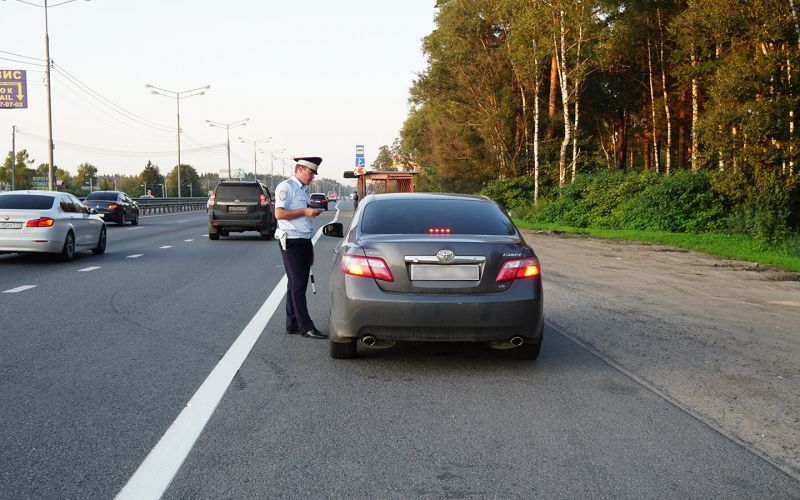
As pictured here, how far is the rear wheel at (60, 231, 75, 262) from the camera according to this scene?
16.8m

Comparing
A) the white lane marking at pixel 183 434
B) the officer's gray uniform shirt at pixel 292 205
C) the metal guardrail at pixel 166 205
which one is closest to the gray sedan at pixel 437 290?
the white lane marking at pixel 183 434

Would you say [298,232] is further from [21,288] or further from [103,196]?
[103,196]

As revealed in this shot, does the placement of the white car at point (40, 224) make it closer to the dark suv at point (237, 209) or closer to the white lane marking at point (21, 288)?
the white lane marking at point (21, 288)

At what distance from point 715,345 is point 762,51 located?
17205 millimetres

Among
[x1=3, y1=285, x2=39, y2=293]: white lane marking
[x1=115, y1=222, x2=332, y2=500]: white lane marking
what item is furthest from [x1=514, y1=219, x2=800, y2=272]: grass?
[x1=3, y1=285, x2=39, y2=293]: white lane marking

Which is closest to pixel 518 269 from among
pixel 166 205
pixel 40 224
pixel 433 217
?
pixel 433 217

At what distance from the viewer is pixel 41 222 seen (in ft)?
53.3

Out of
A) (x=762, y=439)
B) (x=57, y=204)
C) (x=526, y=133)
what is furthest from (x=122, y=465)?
(x=526, y=133)

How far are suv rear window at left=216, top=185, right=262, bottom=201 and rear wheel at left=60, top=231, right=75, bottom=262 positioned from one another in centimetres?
774

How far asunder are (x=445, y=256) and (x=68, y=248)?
12.9 m

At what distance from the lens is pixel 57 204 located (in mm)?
16922

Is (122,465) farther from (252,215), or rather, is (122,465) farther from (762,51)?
(762,51)

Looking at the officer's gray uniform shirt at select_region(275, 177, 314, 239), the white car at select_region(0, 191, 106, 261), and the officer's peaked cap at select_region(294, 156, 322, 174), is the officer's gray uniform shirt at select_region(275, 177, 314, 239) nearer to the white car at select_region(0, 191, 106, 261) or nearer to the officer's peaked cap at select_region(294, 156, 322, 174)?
the officer's peaked cap at select_region(294, 156, 322, 174)

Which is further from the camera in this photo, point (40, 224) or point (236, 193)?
point (236, 193)
